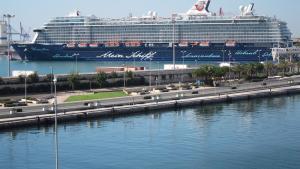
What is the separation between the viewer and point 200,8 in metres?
110

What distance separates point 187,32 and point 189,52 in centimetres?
397

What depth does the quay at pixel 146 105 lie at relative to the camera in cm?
3734

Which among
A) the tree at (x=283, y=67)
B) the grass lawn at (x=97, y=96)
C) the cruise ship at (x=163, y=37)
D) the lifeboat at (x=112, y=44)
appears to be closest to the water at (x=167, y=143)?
the grass lawn at (x=97, y=96)

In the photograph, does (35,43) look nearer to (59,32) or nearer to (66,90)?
(59,32)

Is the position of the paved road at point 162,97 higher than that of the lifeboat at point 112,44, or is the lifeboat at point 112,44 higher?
the lifeboat at point 112,44

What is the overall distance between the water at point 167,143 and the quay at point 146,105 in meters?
0.81

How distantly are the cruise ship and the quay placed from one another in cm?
3842

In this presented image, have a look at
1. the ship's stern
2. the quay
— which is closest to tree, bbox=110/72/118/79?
the quay

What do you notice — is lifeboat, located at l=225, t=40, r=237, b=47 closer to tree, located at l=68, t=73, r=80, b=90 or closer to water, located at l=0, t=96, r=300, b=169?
tree, located at l=68, t=73, r=80, b=90

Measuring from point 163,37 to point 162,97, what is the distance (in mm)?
57482

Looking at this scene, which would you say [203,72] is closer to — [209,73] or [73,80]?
[209,73]

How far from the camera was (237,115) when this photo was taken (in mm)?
43406

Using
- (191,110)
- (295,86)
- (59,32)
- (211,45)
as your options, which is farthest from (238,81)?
(59,32)

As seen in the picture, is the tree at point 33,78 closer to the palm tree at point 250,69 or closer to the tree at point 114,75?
the tree at point 114,75
